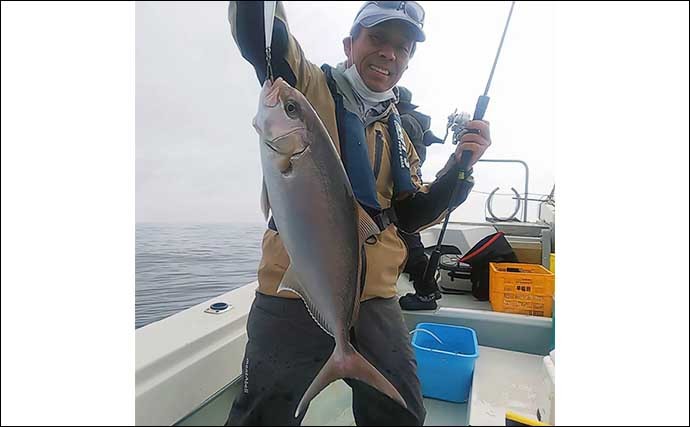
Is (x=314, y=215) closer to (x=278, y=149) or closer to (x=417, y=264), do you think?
(x=278, y=149)

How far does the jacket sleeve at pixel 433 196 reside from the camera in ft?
2.71

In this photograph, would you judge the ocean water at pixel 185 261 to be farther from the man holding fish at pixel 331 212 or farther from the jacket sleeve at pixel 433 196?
the jacket sleeve at pixel 433 196

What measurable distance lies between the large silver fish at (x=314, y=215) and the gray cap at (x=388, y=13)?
0.56ft

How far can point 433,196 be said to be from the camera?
84 centimetres

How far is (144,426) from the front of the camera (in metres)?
0.70

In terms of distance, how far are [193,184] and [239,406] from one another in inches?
16.5

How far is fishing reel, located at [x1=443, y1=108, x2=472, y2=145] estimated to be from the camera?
78cm

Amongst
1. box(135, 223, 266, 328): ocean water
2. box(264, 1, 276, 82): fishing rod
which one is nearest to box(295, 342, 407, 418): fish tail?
box(135, 223, 266, 328): ocean water

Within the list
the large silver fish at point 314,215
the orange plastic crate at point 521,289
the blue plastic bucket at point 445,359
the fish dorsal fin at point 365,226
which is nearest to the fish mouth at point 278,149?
the large silver fish at point 314,215

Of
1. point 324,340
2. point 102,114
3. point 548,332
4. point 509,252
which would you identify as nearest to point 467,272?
point 509,252

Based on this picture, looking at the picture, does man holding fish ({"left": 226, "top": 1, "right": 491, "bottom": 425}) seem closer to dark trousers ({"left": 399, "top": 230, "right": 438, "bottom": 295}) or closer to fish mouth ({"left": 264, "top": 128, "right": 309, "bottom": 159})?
fish mouth ({"left": 264, "top": 128, "right": 309, "bottom": 159})

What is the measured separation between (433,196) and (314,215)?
29cm

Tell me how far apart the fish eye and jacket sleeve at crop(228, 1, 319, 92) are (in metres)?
0.04

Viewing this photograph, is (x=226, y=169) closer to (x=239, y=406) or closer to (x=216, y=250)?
(x=216, y=250)
